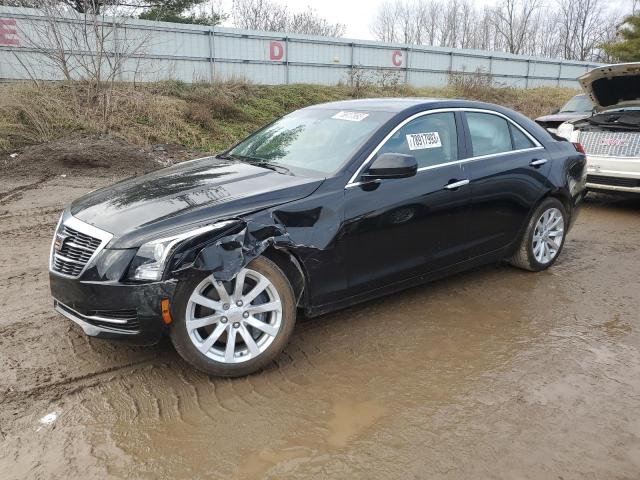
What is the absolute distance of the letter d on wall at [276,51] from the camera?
704 inches

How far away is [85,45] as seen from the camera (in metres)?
13.3

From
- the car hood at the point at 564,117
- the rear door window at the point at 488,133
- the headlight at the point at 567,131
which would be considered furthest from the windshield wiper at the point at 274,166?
the car hood at the point at 564,117

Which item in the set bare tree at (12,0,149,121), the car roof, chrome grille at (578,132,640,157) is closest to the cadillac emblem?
the car roof

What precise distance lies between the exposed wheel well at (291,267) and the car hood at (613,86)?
6322 mm

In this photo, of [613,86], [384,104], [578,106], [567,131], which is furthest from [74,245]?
[578,106]

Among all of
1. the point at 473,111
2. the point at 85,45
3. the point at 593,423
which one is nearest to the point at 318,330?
the point at 593,423

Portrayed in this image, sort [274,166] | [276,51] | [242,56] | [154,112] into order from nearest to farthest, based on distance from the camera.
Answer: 1. [274,166]
2. [154,112]
3. [242,56]
4. [276,51]

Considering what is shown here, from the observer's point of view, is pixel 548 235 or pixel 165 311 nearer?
pixel 165 311

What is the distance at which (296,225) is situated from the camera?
345 cm

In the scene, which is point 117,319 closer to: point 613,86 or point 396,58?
point 613,86

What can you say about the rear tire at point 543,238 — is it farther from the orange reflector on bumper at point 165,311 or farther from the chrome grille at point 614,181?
the orange reflector on bumper at point 165,311

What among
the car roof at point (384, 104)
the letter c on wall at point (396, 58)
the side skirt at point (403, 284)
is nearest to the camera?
the side skirt at point (403, 284)

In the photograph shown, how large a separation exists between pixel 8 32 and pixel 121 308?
13.0 m

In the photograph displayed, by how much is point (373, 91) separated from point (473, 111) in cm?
1570
